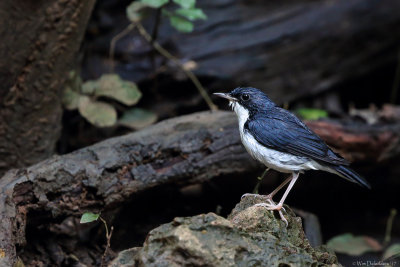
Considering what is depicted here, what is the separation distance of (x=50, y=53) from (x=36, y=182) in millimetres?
1536

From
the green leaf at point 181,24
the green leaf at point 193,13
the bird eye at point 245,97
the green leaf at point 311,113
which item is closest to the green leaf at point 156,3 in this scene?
the green leaf at point 193,13

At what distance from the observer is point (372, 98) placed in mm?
9031

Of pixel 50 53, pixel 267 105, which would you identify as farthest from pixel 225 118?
pixel 50 53

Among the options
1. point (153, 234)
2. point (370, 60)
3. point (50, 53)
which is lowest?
point (370, 60)

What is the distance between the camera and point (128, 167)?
4.92 metres

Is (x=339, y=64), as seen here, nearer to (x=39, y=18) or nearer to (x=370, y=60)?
(x=370, y=60)

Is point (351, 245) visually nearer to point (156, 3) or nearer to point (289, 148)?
point (289, 148)

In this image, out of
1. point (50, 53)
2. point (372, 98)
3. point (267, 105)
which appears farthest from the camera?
point (372, 98)

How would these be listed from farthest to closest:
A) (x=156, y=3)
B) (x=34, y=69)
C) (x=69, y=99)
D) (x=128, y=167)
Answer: (x=69, y=99)
(x=156, y=3)
(x=34, y=69)
(x=128, y=167)

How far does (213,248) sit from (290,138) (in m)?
1.76

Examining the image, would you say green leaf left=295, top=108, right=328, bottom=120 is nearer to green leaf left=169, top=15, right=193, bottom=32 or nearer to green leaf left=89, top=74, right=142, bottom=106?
green leaf left=169, top=15, right=193, bottom=32

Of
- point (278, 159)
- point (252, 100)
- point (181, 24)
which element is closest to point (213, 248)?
point (278, 159)

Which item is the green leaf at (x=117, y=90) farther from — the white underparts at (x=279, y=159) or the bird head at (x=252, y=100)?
the white underparts at (x=279, y=159)

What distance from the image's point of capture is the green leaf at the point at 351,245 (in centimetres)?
609
